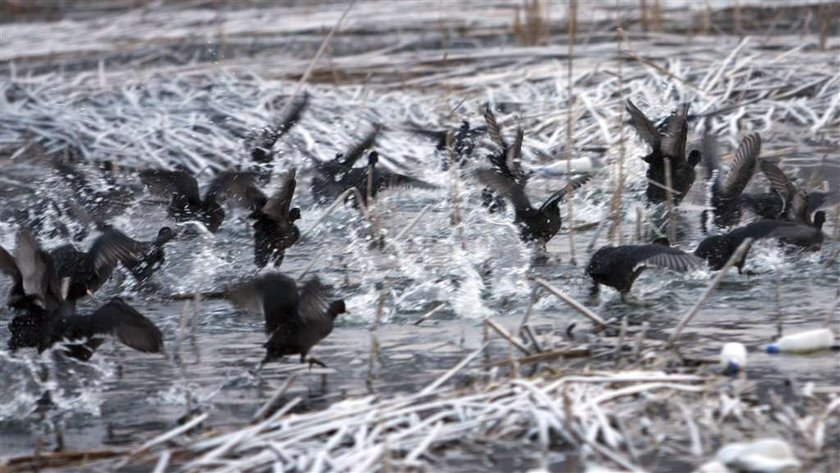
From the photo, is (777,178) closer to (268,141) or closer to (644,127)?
(644,127)

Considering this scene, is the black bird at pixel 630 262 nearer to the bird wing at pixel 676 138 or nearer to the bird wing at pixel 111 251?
the bird wing at pixel 676 138

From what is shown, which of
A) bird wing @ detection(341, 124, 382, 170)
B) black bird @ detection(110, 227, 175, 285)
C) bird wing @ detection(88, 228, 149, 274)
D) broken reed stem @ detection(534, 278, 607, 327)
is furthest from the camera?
bird wing @ detection(341, 124, 382, 170)

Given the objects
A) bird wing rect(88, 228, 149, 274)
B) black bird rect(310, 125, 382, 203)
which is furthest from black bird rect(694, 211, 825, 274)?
bird wing rect(88, 228, 149, 274)

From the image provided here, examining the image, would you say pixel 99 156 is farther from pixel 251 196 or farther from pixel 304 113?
pixel 251 196

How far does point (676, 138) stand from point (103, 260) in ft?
9.33

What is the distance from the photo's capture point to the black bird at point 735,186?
7.49 metres

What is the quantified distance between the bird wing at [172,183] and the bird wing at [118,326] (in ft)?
8.20

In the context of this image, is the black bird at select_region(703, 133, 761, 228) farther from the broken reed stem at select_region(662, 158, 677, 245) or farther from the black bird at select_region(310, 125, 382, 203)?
the black bird at select_region(310, 125, 382, 203)

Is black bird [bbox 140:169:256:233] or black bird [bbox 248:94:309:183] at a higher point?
black bird [bbox 248:94:309:183]

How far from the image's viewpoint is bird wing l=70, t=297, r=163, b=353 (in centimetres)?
576

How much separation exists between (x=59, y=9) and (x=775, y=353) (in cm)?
1465

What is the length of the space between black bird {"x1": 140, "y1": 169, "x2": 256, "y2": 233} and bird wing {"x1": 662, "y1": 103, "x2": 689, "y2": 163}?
239 cm

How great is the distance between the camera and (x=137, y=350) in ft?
19.8

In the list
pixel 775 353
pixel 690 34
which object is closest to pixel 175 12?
pixel 690 34
